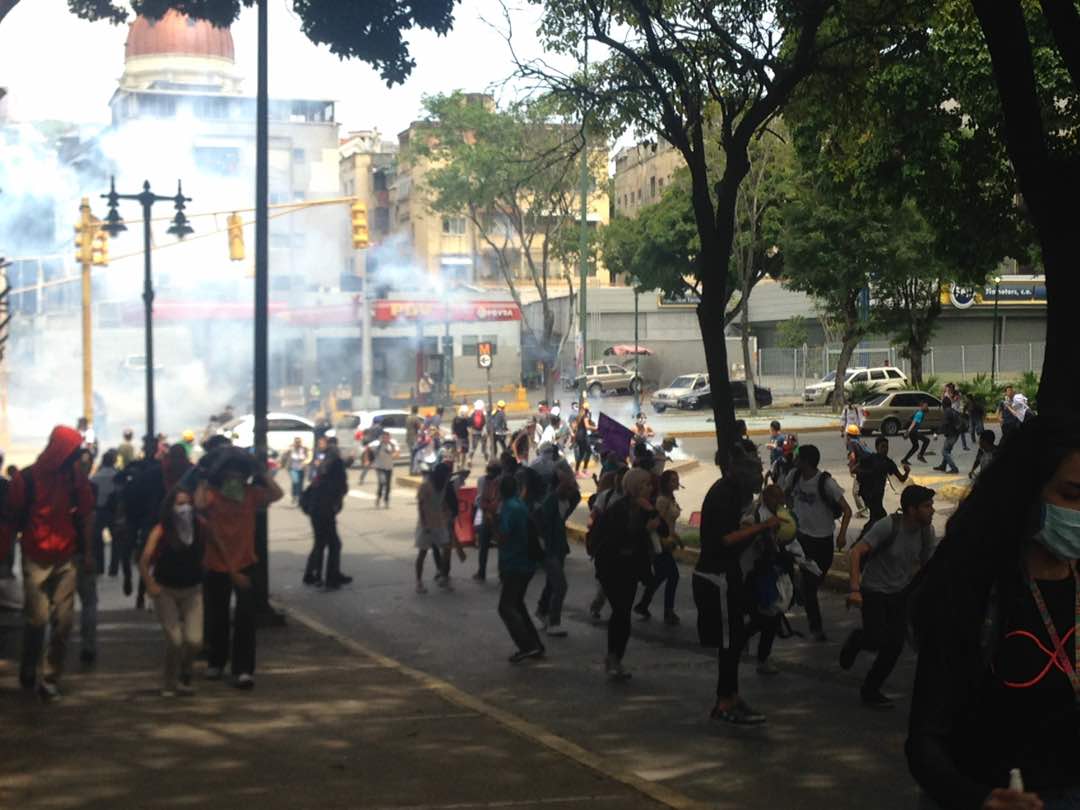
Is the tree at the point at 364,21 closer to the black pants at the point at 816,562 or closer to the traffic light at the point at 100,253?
the black pants at the point at 816,562

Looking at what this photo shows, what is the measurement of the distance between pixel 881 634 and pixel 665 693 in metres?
1.63

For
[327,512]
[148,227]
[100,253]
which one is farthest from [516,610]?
[100,253]

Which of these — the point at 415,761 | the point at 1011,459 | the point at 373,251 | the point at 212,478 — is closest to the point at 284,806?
the point at 415,761

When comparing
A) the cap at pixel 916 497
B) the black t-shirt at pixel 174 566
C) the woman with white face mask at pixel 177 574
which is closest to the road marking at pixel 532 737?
the woman with white face mask at pixel 177 574

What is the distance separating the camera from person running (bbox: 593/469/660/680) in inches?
413

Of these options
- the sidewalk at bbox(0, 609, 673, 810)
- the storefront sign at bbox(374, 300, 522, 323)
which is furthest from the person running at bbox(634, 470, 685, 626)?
the storefront sign at bbox(374, 300, 522, 323)

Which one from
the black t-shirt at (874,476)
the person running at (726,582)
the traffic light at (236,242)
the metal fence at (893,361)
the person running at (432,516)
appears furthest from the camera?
the metal fence at (893,361)

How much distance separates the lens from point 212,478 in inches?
394

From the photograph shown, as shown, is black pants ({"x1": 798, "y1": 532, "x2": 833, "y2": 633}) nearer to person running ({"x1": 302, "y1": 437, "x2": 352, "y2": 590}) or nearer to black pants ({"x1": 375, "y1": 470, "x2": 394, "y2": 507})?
person running ({"x1": 302, "y1": 437, "x2": 352, "y2": 590})

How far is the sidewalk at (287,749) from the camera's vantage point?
7.14m

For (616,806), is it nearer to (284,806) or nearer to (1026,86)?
(284,806)

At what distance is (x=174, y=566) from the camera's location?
9508 mm

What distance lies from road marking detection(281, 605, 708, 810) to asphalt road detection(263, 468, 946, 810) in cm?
15

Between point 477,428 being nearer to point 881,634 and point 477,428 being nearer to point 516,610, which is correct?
point 516,610
